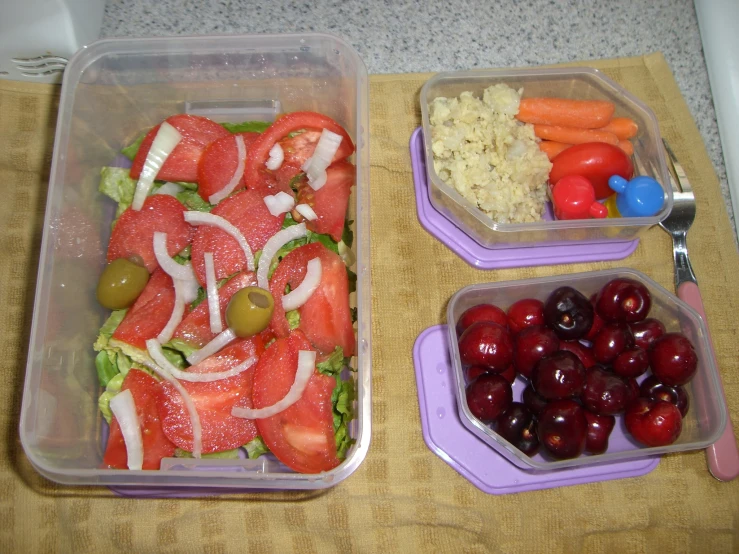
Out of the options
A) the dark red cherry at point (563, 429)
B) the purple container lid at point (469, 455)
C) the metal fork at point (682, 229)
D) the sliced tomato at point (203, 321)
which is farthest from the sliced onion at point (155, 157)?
the metal fork at point (682, 229)

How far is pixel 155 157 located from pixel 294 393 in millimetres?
538

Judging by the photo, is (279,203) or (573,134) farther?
(573,134)

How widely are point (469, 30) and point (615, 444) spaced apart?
0.97 metres

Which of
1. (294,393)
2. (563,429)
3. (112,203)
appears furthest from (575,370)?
(112,203)

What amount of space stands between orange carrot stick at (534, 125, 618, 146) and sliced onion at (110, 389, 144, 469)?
0.96 meters

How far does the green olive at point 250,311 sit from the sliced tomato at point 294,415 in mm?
56

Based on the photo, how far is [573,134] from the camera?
1183 mm

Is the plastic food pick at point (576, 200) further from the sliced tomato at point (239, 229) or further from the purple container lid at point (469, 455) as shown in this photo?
the sliced tomato at point (239, 229)

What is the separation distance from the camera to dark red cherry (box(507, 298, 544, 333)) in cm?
104

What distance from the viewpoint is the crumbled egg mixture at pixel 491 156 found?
1.10 meters

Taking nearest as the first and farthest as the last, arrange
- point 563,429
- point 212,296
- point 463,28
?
1. point 563,429
2. point 212,296
3. point 463,28

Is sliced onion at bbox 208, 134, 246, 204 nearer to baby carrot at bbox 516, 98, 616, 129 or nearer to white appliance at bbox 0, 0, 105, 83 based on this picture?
white appliance at bbox 0, 0, 105, 83

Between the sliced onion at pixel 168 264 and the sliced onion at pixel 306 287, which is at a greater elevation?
the sliced onion at pixel 168 264

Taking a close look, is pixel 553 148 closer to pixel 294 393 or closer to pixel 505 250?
pixel 505 250
